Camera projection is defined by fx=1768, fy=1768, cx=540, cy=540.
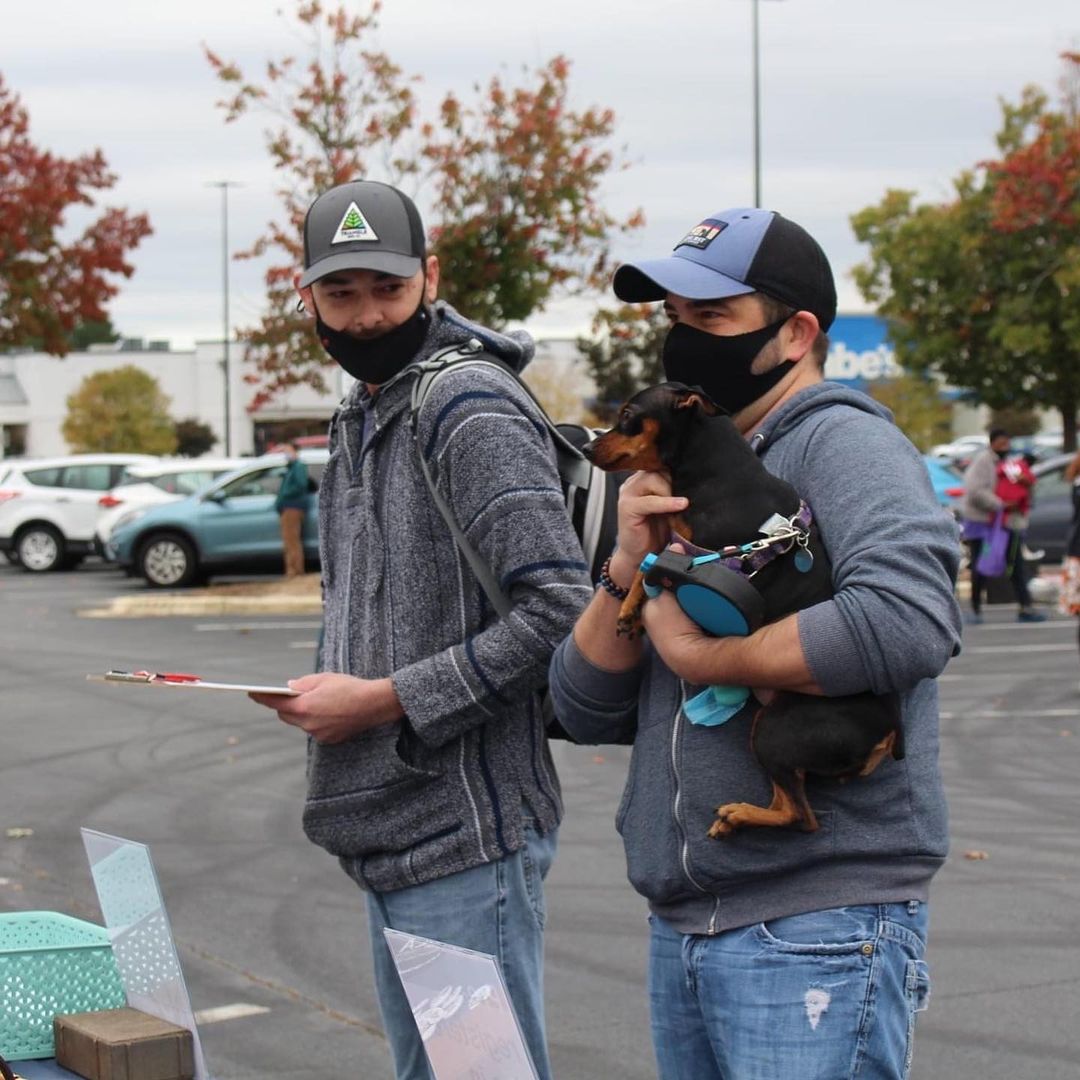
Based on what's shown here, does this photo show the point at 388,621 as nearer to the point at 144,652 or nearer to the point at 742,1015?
the point at 742,1015

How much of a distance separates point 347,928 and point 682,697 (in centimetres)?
432

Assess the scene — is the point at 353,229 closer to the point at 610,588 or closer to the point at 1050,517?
the point at 610,588

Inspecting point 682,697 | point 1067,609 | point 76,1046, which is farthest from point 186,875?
point 1067,609

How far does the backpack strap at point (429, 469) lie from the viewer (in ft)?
10.2

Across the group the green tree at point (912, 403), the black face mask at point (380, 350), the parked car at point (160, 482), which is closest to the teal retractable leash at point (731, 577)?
the black face mask at point (380, 350)

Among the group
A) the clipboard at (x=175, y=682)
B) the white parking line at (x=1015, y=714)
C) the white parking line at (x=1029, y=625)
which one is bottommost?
the white parking line at (x=1029, y=625)

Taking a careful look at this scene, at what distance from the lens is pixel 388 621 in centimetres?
315

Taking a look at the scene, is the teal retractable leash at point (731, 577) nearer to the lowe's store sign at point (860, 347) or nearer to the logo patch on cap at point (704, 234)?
the logo patch on cap at point (704, 234)

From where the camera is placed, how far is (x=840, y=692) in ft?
7.48

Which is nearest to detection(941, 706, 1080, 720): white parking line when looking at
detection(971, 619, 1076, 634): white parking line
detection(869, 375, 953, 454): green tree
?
detection(971, 619, 1076, 634): white parking line

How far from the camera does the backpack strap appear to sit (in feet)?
10.2

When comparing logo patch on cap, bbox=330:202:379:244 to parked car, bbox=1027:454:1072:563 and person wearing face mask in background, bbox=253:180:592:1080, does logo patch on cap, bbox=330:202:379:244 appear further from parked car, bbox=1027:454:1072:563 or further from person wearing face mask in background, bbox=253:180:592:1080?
parked car, bbox=1027:454:1072:563

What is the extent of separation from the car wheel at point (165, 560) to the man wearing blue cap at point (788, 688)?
20833 millimetres

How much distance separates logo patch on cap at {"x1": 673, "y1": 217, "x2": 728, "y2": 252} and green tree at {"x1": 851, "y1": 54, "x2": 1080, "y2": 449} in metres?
31.7
